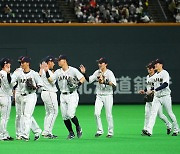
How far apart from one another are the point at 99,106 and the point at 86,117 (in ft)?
22.7

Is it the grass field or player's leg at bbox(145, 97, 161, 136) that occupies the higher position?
player's leg at bbox(145, 97, 161, 136)

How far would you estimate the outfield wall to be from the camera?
3012 centimetres

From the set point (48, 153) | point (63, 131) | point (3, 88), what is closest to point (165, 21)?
point (63, 131)

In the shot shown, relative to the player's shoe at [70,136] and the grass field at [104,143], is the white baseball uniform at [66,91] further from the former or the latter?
the grass field at [104,143]

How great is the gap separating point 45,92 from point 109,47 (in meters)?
14.3

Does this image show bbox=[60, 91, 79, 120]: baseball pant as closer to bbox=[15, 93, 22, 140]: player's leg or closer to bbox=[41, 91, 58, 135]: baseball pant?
bbox=[41, 91, 58, 135]: baseball pant

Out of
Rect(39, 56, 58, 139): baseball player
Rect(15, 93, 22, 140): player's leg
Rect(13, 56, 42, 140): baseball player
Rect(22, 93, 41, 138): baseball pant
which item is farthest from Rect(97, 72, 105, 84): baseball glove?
Rect(15, 93, 22, 140): player's leg

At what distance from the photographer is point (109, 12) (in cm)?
3272

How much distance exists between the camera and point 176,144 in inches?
589

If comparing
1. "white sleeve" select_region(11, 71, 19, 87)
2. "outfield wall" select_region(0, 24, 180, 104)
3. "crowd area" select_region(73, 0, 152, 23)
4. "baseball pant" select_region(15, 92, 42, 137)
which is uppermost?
"crowd area" select_region(73, 0, 152, 23)

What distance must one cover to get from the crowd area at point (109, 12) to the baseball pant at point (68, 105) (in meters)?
16.0

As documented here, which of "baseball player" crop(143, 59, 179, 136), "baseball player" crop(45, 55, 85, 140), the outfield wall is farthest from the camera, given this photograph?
the outfield wall

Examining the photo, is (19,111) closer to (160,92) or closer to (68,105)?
(68,105)

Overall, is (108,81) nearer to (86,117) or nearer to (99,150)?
(99,150)
